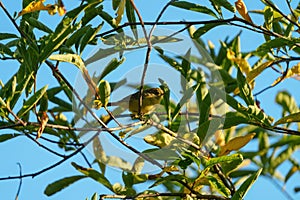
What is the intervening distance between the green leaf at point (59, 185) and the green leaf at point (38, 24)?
0.48 m

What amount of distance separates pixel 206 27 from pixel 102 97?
0.32 meters

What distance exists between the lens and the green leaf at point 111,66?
55.8 inches

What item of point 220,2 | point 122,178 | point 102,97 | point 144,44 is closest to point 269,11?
point 220,2

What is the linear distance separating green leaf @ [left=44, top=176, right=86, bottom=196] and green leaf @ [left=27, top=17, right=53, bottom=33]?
484 millimetres

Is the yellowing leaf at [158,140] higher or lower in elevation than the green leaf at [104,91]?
lower

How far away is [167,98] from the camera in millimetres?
1514

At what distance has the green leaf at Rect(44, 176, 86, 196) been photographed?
1.79 metres

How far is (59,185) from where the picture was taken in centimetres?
A: 179

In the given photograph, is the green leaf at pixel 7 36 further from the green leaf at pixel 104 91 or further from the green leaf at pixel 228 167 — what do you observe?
the green leaf at pixel 228 167

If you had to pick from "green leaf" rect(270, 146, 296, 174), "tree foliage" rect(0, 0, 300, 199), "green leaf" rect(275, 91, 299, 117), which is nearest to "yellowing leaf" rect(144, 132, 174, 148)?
"tree foliage" rect(0, 0, 300, 199)

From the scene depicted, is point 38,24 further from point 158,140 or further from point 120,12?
point 158,140

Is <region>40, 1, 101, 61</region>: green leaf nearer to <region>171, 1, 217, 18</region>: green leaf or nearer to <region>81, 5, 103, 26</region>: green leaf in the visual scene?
<region>81, 5, 103, 26</region>: green leaf

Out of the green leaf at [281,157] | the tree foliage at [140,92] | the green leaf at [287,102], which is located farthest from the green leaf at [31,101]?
the green leaf at [281,157]

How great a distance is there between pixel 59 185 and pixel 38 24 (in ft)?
1.68
